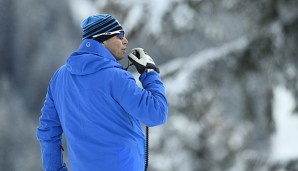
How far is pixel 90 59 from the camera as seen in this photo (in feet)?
7.22

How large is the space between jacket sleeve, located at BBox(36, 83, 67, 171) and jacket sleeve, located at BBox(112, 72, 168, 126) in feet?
0.94

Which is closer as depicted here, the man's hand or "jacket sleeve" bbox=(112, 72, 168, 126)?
"jacket sleeve" bbox=(112, 72, 168, 126)

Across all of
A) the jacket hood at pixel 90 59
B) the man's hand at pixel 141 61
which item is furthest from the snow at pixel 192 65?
the jacket hood at pixel 90 59

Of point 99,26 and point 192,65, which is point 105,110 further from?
point 192,65

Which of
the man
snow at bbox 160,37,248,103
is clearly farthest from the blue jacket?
snow at bbox 160,37,248,103

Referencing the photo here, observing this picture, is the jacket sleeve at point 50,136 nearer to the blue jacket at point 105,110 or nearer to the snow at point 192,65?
the blue jacket at point 105,110

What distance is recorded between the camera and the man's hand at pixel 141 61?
89.6 inches

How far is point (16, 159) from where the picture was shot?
1539cm

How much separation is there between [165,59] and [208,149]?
20.1ft

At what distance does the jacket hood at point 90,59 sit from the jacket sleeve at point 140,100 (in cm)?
8

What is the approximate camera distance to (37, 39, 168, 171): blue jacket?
7.07 feet

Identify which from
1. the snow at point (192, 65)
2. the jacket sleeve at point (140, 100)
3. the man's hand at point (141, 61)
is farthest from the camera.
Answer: the snow at point (192, 65)

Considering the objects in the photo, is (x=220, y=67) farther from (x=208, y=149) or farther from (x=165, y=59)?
(x=165, y=59)

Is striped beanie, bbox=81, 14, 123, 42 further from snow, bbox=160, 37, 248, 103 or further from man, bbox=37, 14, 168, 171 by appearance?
snow, bbox=160, 37, 248, 103
